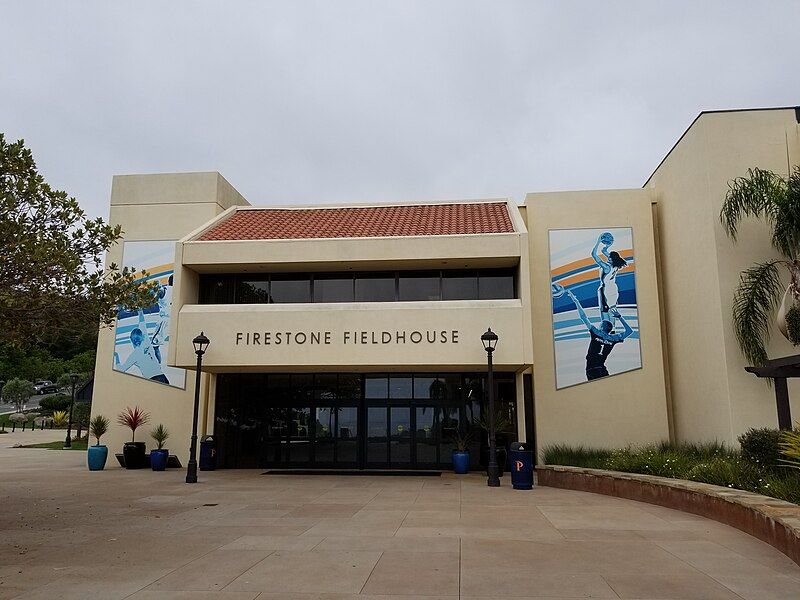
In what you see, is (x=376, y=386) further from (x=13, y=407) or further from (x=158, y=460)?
(x=13, y=407)

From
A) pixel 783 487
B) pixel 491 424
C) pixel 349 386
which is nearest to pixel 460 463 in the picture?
pixel 491 424

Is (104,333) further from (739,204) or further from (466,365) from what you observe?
(739,204)

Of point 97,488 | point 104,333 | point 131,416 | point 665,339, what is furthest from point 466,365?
point 104,333

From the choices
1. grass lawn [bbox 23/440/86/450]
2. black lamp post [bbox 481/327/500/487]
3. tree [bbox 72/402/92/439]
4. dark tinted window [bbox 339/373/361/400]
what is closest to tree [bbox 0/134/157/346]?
black lamp post [bbox 481/327/500/487]

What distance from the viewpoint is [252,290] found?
2164 centimetres

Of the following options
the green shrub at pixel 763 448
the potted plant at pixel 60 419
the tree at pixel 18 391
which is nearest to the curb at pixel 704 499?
the green shrub at pixel 763 448

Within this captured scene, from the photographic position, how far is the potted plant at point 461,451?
2000cm

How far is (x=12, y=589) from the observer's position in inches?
267

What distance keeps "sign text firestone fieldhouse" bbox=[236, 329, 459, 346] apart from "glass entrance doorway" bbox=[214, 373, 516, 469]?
3.18m

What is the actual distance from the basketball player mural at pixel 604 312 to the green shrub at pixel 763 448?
781 cm

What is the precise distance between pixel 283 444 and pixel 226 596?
16.0m

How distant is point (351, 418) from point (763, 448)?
511 inches

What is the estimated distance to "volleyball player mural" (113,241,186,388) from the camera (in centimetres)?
2228

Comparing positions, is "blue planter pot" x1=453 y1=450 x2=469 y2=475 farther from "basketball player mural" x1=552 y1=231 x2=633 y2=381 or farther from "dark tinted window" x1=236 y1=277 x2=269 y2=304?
"dark tinted window" x1=236 y1=277 x2=269 y2=304
